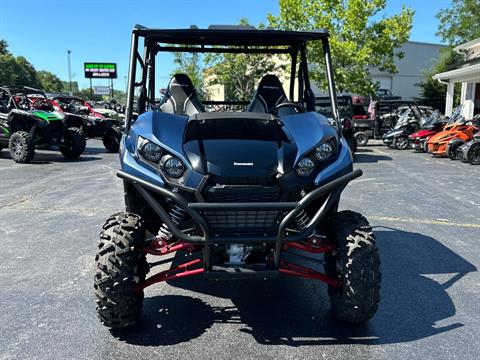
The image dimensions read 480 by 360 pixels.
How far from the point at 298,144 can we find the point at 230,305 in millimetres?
1366

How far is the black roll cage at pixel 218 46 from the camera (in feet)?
11.9

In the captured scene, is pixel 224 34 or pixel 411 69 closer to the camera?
pixel 224 34

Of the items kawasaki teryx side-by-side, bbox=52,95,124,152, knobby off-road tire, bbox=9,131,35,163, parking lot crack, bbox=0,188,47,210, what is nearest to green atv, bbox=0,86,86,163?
knobby off-road tire, bbox=9,131,35,163

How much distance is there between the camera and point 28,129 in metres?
12.2

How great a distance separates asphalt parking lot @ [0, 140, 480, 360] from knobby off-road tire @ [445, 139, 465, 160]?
7.74m

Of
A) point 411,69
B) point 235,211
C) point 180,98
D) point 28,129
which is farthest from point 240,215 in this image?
point 411,69

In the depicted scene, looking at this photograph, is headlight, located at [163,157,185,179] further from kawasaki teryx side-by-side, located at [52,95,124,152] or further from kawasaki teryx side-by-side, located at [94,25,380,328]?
kawasaki teryx side-by-side, located at [52,95,124,152]

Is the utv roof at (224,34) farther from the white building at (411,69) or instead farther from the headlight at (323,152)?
the white building at (411,69)

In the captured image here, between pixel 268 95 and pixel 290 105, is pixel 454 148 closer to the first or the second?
pixel 268 95

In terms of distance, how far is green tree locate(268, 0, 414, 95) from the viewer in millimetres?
20219

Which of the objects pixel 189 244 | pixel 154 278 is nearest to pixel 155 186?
pixel 189 244

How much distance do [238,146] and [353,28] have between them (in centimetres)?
1909

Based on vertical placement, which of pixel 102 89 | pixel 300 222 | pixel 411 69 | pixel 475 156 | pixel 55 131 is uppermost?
pixel 411 69

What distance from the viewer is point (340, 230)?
314 centimetres
